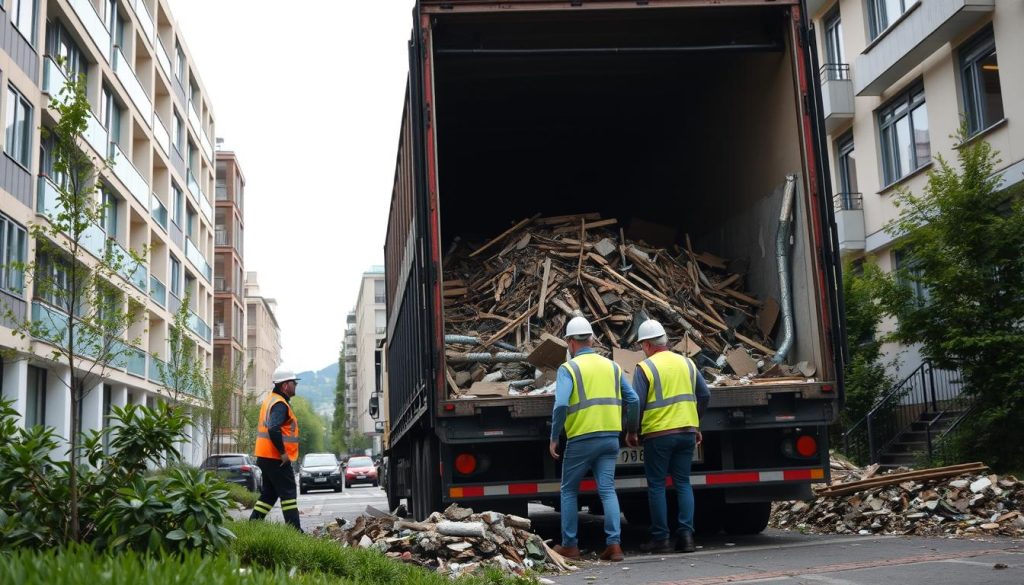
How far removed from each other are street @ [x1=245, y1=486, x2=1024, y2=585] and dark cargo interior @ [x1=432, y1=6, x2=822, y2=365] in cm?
156

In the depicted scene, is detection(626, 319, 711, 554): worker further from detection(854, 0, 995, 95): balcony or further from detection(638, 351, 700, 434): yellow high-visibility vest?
detection(854, 0, 995, 95): balcony

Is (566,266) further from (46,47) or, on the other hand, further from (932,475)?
(46,47)

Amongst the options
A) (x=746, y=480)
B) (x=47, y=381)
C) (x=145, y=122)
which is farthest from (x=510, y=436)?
(x=145, y=122)

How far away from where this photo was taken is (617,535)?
306 inches

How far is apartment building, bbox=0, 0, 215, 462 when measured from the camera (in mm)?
21844

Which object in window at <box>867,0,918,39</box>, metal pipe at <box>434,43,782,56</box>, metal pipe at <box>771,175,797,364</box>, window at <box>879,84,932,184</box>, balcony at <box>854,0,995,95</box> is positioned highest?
window at <box>867,0,918,39</box>

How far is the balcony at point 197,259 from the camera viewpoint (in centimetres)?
4538

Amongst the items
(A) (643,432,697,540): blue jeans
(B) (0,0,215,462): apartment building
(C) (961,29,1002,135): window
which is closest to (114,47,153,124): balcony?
(B) (0,0,215,462): apartment building

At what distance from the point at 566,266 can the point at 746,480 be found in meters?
2.79

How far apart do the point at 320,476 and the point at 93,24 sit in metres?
15.9

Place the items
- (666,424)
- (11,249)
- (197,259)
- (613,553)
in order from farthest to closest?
(197,259) < (11,249) < (666,424) < (613,553)

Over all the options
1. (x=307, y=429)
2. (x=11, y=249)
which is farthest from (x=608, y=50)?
(x=307, y=429)

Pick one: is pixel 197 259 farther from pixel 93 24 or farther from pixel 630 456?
pixel 630 456

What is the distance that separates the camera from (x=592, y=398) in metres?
7.64
